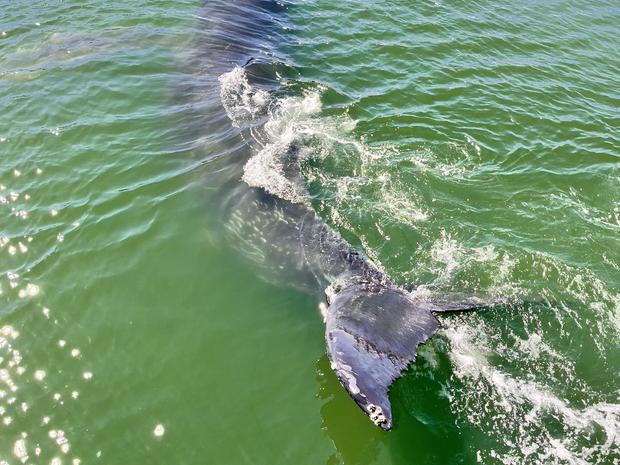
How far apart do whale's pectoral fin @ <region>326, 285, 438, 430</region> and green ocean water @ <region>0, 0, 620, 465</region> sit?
0.52 m

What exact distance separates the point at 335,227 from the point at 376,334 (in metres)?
2.95

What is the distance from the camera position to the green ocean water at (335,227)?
6.11m

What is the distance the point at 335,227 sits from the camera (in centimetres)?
877

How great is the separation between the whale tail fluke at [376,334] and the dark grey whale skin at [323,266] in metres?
0.01

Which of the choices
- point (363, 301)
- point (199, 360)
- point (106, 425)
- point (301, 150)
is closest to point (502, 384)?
point (363, 301)

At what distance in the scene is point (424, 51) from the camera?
14.2 m

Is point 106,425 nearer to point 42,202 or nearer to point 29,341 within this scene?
point 29,341

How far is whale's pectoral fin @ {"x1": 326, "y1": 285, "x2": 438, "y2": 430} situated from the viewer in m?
5.13

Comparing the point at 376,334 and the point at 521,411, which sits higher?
the point at 376,334

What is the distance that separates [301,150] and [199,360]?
203 inches

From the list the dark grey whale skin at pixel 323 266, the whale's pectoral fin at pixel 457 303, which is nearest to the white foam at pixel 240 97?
the dark grey whale skin at pixel 323 266

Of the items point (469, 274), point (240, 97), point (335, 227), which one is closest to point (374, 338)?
point (469, 274)

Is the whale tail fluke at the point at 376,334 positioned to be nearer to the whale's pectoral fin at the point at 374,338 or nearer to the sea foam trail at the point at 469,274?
the whale's pectoral fin at the point at 374,338

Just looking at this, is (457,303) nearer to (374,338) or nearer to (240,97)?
(374,338)
